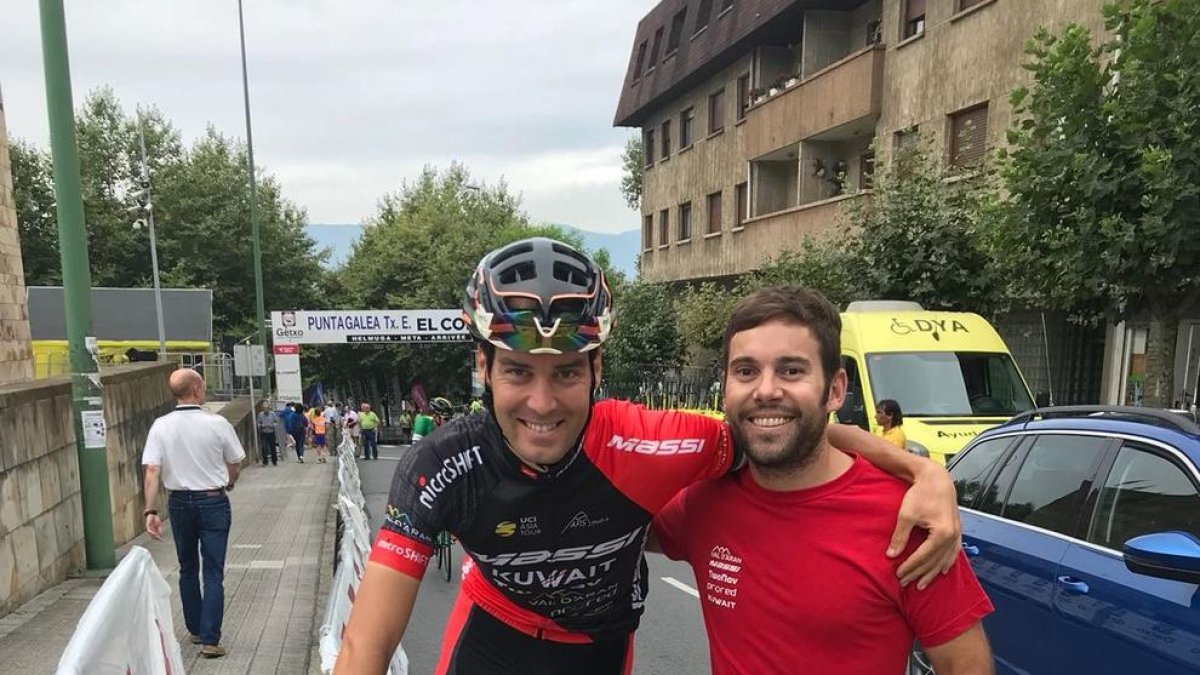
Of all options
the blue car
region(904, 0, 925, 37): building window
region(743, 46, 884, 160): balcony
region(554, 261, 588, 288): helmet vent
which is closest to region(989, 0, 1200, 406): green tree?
the blue car

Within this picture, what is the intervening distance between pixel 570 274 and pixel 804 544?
0.85 metres

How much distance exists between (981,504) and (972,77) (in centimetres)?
1310

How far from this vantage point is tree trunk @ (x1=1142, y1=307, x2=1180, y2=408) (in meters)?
7.00

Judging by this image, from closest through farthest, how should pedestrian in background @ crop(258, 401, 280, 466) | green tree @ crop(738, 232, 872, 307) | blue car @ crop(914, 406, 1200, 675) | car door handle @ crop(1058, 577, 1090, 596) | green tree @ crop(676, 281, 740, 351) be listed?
blue car @ crop(914, 406, 1200, 675), car door handle @ crop(1058, 577, 1090, 596), green tree @ crop(738, 232, 872, 307), green tree @ crop(676, 281, 740, 351), pedestrian in background @ crop(258, 401, 280, 466)

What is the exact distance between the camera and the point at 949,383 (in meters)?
8.36

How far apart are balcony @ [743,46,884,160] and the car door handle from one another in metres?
15.8

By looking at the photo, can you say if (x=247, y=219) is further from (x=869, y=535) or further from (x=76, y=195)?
(x=869, y=535)

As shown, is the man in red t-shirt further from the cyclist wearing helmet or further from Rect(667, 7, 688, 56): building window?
Rect(667, 7, 688, 56): building window

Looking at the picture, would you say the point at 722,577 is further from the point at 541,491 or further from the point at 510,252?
the point at 510,252

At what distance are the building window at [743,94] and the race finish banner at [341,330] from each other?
444 inches

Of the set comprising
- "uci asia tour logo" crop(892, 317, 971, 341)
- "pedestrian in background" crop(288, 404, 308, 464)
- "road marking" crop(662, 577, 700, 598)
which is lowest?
"pedestrian in background" crop(288, 404, 308, 464)

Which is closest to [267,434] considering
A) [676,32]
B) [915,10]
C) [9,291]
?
[9,291]

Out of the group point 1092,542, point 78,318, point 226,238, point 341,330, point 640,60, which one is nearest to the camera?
point 1092,542

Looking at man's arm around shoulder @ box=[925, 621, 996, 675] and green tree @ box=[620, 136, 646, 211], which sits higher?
green tree @ box=[620, 136, 646, 211]
